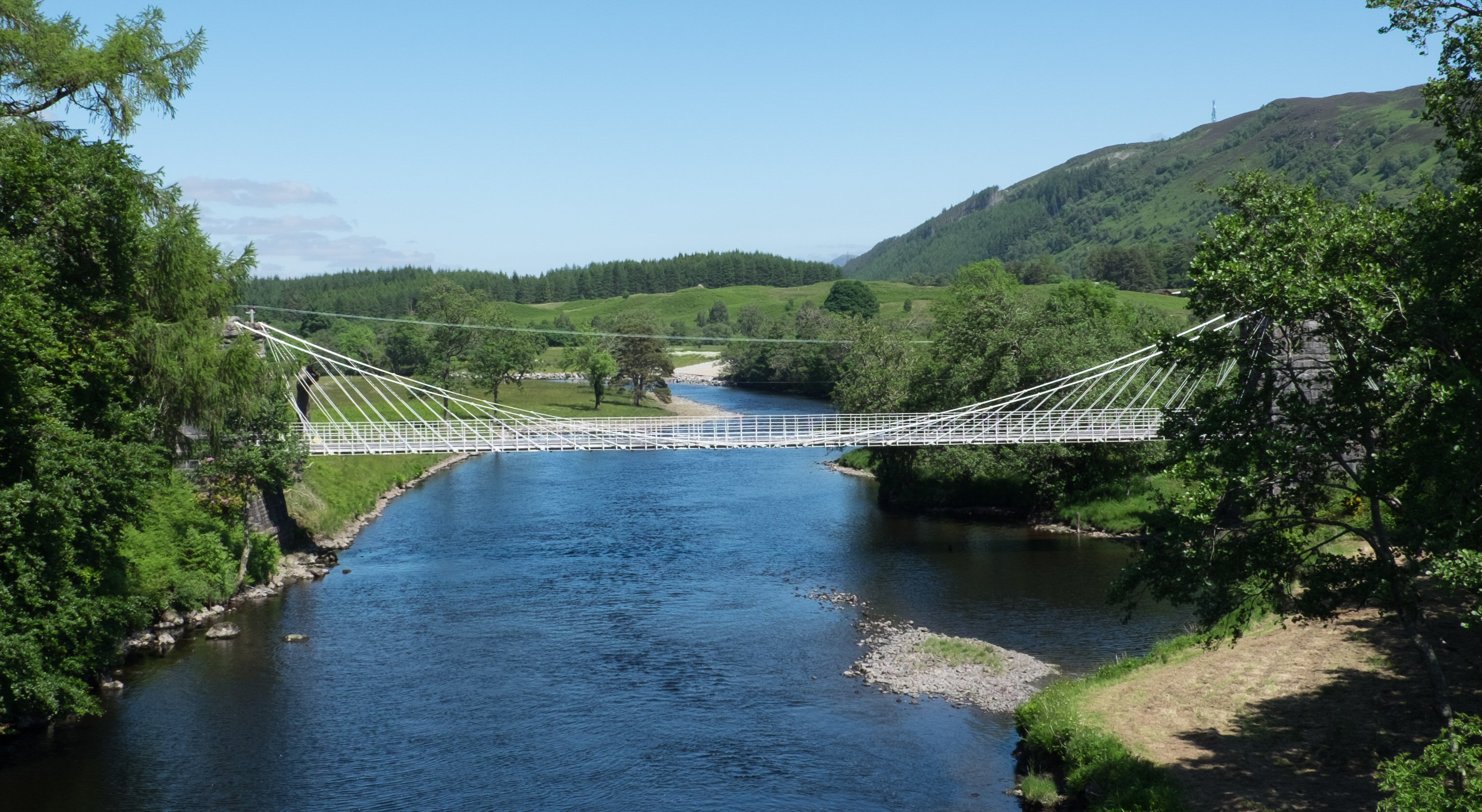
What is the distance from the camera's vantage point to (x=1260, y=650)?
22.3 metres

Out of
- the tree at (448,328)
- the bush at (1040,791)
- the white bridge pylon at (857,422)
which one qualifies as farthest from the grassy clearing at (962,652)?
the tree at (448,328)

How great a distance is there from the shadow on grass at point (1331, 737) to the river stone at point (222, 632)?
21778mm

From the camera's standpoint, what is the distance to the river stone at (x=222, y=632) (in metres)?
27.9

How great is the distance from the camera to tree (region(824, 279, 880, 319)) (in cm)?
13275

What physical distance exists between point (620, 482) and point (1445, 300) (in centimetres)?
4479

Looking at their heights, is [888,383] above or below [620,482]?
above

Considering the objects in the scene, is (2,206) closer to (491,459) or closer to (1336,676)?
(1336,676)

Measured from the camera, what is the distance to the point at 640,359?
89.1 m

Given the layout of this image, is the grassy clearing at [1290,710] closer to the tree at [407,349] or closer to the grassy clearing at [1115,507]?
the grassy clearing at [1115,507]

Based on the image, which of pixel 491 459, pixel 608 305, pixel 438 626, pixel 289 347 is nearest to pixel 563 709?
pixel 438 626

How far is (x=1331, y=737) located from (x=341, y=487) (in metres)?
37.4

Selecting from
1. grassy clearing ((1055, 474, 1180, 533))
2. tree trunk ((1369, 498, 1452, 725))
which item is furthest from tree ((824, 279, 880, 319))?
tree trunk ((1369, 498, 1452, 725))

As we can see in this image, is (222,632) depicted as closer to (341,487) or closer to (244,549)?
(244,549)

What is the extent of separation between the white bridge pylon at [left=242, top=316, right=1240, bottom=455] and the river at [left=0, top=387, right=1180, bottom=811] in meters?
3.68
